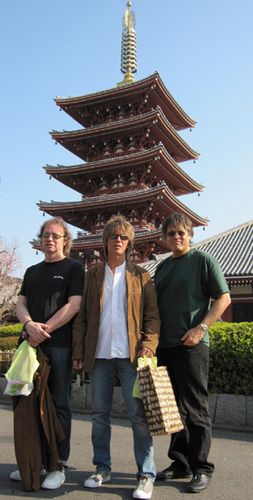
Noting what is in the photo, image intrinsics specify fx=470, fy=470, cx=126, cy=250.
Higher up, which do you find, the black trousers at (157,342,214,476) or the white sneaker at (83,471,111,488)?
the black trousers at (157,342,214,476)

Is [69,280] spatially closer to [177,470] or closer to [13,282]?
[177,470]

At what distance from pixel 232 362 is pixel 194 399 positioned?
3.05 m

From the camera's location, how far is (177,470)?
11.3 ft

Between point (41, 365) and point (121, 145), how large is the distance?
68.8 feet

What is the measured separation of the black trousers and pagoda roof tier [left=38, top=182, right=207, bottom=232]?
16.6 m

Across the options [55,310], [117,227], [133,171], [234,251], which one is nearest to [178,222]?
[117,227]

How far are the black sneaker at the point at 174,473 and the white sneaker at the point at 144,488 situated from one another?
1.34 ft

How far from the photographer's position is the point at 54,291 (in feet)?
11.3

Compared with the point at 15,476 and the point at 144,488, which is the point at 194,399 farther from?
the point at 15,476

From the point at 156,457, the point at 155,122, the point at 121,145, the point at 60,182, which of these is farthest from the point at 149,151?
the point at 156,457

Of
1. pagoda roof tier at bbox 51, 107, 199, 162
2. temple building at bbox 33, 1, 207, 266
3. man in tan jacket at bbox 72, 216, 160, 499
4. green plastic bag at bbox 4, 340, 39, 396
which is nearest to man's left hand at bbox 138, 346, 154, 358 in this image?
man in tan jacket at bbox 72, 216, 160, 499

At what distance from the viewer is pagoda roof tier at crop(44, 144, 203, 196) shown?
20859 millimetres

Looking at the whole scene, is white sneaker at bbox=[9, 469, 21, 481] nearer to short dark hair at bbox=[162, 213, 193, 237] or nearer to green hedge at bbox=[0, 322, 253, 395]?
short dark hair at bbox=[162, 213, 193, 237]

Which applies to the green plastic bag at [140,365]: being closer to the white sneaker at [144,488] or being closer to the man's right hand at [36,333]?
the white sneaker at [144,488]
